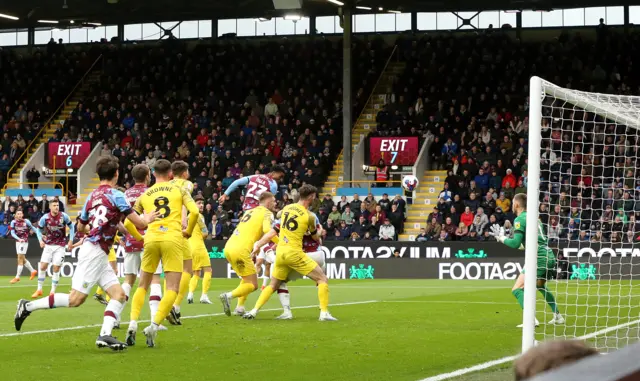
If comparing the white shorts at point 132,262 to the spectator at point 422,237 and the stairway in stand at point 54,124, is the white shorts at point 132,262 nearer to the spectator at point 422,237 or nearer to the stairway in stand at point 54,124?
the spectator at point 422,237

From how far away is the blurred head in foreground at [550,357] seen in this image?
181 centimetres

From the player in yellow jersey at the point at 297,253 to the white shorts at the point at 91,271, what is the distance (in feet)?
13.1

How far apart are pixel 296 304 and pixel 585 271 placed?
9910mm

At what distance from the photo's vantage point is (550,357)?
182 centimetres

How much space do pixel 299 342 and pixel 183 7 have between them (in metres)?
31.3

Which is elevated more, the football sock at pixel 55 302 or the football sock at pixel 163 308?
the football sock at pixel 55 302

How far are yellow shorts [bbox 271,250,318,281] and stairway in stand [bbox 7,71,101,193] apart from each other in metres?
26.0

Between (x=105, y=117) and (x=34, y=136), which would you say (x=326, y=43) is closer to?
(x=105, y=117)

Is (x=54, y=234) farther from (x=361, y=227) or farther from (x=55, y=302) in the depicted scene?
(x=361, y=227)

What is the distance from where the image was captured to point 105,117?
3906cm

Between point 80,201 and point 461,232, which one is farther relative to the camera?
point 80,201

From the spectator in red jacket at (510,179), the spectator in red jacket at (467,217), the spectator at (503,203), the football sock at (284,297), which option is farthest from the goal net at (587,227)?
the football sock at (284,297)

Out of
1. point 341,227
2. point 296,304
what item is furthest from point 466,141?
point 296,304

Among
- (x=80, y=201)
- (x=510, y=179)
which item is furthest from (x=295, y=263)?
(x=80, y=201)
